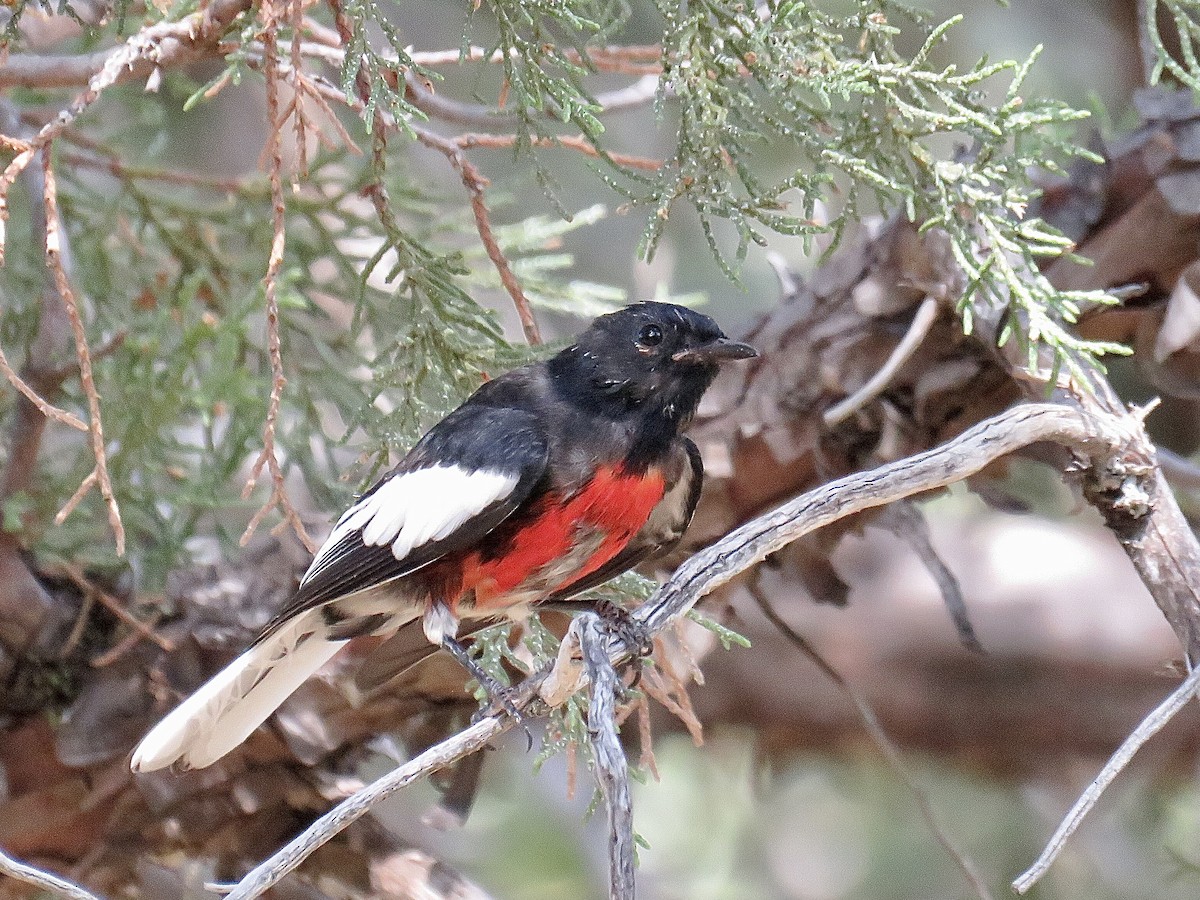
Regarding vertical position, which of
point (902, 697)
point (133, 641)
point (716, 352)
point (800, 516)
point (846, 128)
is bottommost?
point (902, 697)

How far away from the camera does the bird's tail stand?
8.48 ft

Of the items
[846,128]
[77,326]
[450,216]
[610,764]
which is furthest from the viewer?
[450,216]

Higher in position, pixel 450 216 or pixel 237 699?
pixel 450 216

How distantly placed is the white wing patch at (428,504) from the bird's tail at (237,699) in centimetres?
25

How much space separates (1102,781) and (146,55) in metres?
1.92

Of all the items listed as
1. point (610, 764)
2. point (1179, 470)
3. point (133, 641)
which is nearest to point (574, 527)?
point (610, 764)

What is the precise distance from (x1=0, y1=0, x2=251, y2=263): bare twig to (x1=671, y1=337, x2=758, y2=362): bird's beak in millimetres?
1072

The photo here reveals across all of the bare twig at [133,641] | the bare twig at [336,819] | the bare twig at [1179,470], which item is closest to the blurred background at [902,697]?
the bare twig at [1179,470]

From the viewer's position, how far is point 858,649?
14.6ft

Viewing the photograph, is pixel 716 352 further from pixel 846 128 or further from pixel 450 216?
pixel 450 216

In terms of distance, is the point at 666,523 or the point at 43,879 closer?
the point at 43,879

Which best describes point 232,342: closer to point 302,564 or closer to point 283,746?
point 302,564

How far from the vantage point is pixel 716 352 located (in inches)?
101

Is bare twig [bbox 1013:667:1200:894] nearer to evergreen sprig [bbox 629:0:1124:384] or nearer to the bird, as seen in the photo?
evergreen sprig [bbox 629:0:1124:384]
